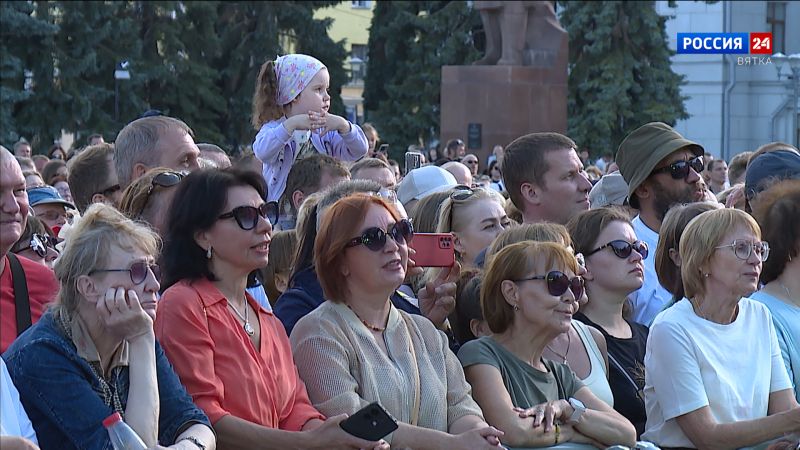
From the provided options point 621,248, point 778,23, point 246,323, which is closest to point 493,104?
point 621,248

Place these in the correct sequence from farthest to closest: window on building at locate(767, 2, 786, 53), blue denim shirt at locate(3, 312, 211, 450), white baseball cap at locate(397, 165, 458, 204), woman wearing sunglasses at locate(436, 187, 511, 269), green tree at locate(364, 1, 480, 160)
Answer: window on building at locate(767, 2, 786, 53) → green tree at locate(364, 1, 480, 160) → white baseball cap at locate(397, 165, 458, 204) → woman wearing sunglasses at locate(436, 187, 511, 269) → blue denim shirt at locate(3, 312, 211, 450)

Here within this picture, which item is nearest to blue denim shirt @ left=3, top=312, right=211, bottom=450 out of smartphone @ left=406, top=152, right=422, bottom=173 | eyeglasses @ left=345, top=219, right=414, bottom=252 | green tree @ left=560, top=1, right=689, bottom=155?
eyeglasses @ left=345, top=219, right=414, bottom=252

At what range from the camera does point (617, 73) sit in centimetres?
3719

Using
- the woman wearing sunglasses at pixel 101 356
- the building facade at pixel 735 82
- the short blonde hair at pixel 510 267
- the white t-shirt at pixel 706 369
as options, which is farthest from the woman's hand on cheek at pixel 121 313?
the building facade at pixel 735 82

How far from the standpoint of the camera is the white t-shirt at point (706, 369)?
595cm

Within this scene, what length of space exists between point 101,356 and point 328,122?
3.84m

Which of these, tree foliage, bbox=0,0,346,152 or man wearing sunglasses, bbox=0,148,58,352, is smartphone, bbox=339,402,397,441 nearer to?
man wearing sunglasses, bbox=0,148,58,352

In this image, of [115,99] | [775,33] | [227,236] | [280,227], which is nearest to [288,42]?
[115,99]

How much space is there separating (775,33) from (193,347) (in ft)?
145

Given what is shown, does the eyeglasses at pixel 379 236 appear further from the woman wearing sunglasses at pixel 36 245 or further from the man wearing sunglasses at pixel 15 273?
the woman wearing sunglasses at pixel 36 245

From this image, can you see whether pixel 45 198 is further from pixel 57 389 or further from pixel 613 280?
pixel 57 389

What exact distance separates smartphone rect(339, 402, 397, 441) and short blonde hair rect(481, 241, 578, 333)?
1.04m

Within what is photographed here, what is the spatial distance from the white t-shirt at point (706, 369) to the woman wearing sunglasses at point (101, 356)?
6.68 ft

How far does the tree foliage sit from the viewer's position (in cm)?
3422
